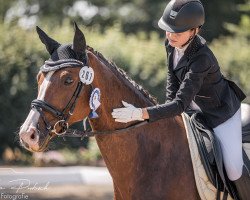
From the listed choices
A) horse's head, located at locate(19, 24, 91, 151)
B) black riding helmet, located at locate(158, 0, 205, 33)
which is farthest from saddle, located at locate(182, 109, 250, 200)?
horse's head, located at locate(19, 24, 91, 151)

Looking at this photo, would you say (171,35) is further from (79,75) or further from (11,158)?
(11,158)

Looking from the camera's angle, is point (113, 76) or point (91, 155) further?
point (91, 155)

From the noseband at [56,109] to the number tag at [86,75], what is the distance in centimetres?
3

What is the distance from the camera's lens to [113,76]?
202 inches

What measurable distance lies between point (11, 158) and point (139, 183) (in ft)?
32.6

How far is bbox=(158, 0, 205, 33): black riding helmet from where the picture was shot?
202 inches

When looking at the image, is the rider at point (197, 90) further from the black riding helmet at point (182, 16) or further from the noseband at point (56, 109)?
the noseband at point (56, 109)

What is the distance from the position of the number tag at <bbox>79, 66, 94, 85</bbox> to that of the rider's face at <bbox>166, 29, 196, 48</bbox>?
741mm

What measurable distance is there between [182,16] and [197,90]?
0.60 metres

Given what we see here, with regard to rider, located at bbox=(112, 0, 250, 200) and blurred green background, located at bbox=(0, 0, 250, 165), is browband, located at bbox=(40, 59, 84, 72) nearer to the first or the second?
rider, located at bbox=(112, 0, 250, 200)

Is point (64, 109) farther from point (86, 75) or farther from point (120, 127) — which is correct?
point (120, 127)

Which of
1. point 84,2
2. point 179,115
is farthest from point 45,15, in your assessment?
point 179,115

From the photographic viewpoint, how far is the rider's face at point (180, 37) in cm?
519

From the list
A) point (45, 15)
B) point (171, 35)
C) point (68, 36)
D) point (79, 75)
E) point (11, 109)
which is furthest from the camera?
point (45, 15)
